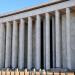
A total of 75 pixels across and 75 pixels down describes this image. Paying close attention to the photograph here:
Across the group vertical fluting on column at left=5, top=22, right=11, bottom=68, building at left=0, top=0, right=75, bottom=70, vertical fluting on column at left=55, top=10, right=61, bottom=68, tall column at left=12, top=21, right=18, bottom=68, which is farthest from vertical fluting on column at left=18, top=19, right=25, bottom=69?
vertical fluting on column at left=55, top=10, right=61, bottom=68

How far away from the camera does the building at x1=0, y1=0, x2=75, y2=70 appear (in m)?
49.9

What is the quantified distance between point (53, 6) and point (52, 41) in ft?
25.9

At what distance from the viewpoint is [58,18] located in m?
50.9

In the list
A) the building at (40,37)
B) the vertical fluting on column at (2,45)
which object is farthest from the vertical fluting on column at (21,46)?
the vertical fluting on column at (2,45)

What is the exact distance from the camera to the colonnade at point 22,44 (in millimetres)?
50188

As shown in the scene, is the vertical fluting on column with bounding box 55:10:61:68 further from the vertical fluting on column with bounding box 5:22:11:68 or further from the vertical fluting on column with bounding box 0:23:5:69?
the vertical fluting on column with bounding box 0:23:5:69

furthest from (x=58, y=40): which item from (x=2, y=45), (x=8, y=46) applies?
→ (x=2, y=45)

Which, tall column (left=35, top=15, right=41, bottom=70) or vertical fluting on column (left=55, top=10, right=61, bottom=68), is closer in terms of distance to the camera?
vertical fluting on column (left=55, top=10, right=61, bottom=68)

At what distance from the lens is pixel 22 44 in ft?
187

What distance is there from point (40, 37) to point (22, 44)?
4.81 m

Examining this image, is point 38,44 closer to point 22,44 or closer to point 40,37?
point 40,37

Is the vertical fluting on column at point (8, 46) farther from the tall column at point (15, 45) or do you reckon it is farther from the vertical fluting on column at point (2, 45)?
the vertical fluting on column at point (2, 45)

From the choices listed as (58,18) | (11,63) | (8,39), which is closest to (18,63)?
(11,63)

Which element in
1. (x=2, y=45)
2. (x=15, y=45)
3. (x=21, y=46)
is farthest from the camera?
(x=2, y=45)
